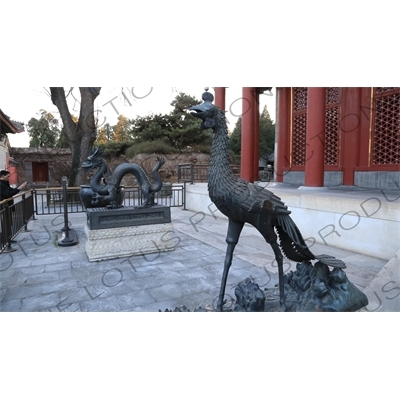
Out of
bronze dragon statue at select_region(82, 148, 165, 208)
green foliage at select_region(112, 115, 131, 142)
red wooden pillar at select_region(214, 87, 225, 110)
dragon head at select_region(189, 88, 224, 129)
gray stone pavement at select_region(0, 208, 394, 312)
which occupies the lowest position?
gray stone pavement at select_region(0, 208, 394, 312)

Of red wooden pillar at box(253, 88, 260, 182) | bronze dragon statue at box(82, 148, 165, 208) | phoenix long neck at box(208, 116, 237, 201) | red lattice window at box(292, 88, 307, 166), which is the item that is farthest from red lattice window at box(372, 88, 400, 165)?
phoenix long neck at box(208, 116, 237, 201)

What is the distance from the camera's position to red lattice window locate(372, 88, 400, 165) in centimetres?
671

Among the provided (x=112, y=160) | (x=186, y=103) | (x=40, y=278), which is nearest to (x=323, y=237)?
(x=40, y=278)

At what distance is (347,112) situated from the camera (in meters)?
7.59

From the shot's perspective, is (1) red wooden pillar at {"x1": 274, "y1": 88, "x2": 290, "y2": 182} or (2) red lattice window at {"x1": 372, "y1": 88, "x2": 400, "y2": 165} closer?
(2) red lattice window at {"x1": 372, "y1": 88, "x2": 400, "y2": 165}

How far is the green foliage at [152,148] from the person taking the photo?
19.0 metres

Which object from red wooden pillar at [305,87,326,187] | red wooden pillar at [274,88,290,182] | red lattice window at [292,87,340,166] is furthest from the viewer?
red wooden pillar at [274,88,290,182]

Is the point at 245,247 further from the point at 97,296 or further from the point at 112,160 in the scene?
the point at 112,160

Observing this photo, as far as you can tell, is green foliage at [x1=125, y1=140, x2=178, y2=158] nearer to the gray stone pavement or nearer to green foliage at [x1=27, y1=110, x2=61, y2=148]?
green foliage at [x1=27, y1=110, x2=61, y2=148]

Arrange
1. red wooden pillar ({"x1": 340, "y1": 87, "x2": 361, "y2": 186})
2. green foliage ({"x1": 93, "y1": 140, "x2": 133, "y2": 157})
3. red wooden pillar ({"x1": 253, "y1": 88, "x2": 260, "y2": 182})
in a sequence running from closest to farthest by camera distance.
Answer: red wooden pillar ({"x1": 340, "y1": 87, "x2": 361, "y2": 186})
red wooden pillar ({"x1": 253, "y1": 88, "x2": 260, "y2": 182})
green foliage ({"x1": 93, "y1": 140, "x2": 133, "y2": 157})

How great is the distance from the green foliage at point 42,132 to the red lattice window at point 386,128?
24.3 meters

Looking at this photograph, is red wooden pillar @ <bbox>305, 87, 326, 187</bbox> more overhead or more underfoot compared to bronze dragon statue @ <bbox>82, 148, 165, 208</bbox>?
more overhead

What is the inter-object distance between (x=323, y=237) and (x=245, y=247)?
142 cm

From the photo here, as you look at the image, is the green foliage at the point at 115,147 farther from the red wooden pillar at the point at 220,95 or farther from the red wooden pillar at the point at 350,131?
the red wooden pillar at the point at 350,131
